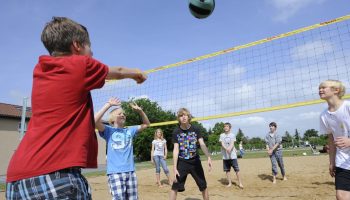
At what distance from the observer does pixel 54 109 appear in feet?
5.59

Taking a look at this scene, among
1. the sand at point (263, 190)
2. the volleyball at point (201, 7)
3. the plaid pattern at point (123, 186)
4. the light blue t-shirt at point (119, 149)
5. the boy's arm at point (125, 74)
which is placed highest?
the volleyball at point (201, 7)

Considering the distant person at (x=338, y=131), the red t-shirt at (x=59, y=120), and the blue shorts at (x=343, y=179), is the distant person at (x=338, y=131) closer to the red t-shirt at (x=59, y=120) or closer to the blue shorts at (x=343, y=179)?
the blue shorts at (x=343, y=179)

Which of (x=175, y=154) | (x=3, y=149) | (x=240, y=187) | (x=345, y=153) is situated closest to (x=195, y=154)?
(x=175, y=154)

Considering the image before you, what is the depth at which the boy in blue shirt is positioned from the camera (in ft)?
14.0

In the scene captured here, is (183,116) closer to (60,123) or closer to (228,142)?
(228,142)

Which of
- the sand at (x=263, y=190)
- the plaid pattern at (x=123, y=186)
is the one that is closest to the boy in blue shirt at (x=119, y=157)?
the plaid pattern at (x=123, y=186)

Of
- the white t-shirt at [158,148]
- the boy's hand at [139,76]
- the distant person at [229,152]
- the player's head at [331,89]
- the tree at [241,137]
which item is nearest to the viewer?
the boy's hand at [139,76]

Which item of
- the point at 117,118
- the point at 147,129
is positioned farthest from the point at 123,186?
the point at 147,129

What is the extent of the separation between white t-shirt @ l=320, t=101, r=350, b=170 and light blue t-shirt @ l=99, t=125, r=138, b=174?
100 inches

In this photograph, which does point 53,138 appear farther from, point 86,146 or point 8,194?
point 8,194

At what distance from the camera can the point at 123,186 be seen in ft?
14.0

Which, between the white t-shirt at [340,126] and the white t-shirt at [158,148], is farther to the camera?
the white t-shirt at [158,148]

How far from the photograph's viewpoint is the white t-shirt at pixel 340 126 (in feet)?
Result: 11.9

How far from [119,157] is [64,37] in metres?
2.84
